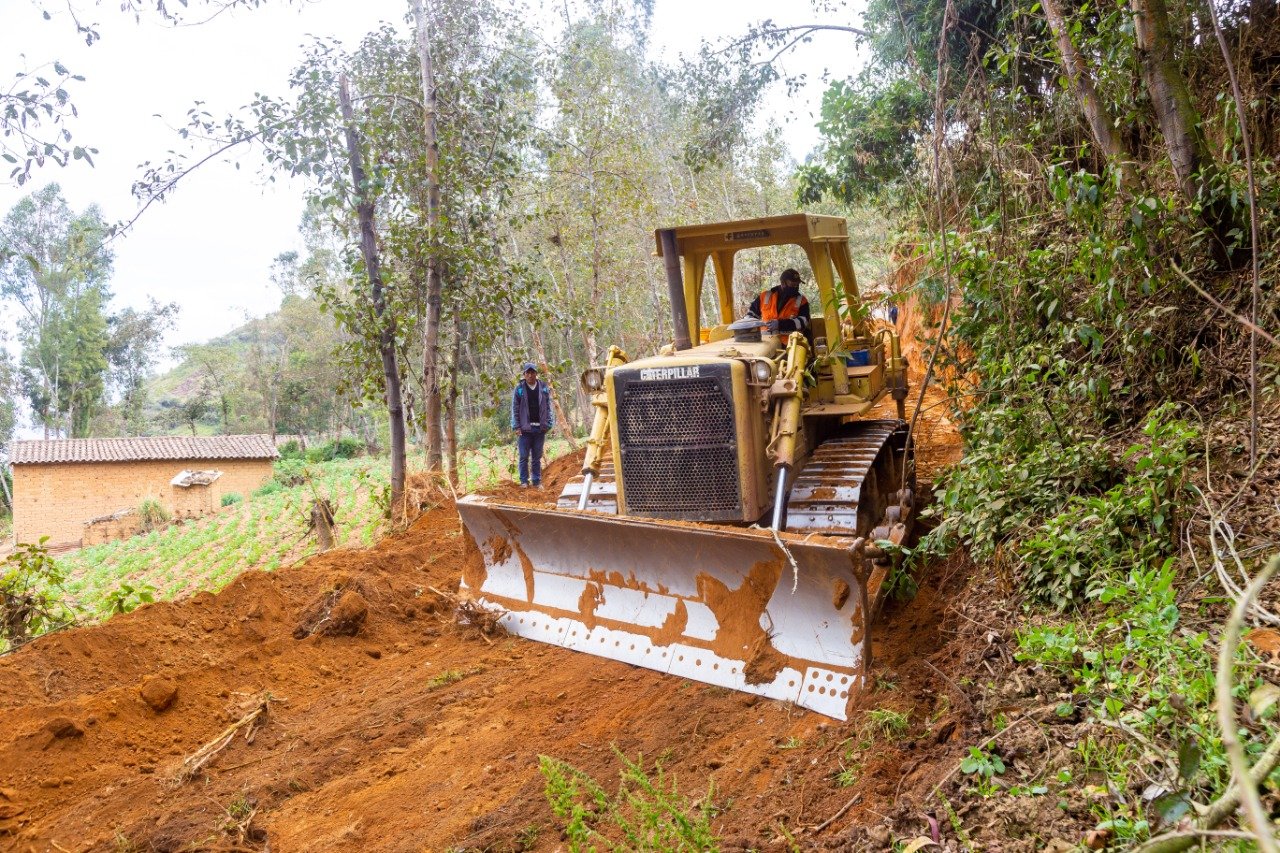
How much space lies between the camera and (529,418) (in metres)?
11.6

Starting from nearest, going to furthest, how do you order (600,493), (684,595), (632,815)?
1. (632,815)
2. (684,595)
3. (600,493)

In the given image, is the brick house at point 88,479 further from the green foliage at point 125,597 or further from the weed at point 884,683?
the weed at point 884,683

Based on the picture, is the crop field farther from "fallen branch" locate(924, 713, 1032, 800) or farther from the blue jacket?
"fallen branch" locate(924, 713, 1032, 800)

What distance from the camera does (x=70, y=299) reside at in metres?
44.9

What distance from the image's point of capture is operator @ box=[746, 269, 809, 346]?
6.96 metres

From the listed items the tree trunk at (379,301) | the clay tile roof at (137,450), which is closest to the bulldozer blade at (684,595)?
the tree trunk at (379,301)

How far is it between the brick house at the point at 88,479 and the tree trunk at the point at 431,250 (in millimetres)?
24080

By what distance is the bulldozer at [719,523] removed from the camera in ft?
15.5

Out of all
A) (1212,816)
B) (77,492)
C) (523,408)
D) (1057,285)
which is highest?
(1057,285)

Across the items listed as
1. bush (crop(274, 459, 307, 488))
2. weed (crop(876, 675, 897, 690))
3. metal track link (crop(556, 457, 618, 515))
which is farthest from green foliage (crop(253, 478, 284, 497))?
weed (crop(876, 675, 897, 690))

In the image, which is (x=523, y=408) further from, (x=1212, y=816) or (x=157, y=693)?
(x=1212, y=816)

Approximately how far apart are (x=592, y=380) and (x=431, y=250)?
16.3 feet

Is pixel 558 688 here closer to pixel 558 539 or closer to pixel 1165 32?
pixel 558 539

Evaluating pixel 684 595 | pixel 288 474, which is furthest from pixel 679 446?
pixel 288 474
